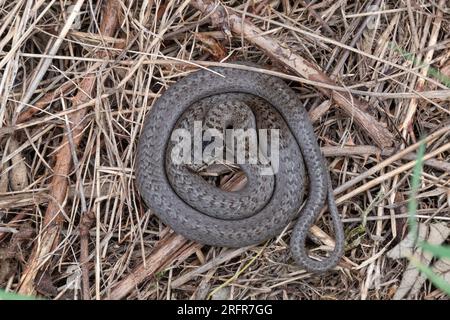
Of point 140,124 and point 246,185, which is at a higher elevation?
point 140,124

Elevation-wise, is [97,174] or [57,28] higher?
[57,28]

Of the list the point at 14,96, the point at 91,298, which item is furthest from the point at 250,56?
the point at 91,298
